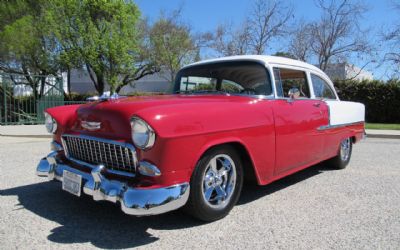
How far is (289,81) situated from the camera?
5.00 metres

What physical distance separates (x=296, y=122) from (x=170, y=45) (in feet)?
69.5

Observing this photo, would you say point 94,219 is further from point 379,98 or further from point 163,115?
point 379,98

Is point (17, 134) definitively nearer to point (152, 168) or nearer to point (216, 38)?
point (152, 168)

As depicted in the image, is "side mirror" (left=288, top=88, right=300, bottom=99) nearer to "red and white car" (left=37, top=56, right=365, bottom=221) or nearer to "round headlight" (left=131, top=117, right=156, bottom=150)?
"red and white car" (left=37, top=56, right=365, bottom=221)

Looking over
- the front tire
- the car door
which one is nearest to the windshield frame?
the car door

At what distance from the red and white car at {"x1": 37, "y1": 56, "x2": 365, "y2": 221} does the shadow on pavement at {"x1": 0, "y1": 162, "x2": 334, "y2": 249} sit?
32cm

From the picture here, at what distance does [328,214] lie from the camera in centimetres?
401

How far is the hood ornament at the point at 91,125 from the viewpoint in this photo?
143 inches

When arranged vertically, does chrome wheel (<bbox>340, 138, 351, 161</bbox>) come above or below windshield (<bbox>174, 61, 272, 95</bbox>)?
below

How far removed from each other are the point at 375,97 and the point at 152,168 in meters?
19.1

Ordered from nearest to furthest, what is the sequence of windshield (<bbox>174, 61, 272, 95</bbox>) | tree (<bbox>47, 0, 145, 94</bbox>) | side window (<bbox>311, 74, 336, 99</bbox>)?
windshield (<bbox>174, 61, 272, 95</bbox>)
side window (<bbox>311, 74, 336, 99</bbox>)
tree (<bbox>47, 0, 145, 94</bbox>)

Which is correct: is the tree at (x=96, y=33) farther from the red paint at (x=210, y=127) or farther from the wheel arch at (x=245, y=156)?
the wheel arch at (x=245, y=156)

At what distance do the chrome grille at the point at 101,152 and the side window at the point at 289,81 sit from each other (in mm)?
1975

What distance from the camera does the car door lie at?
4348 millimetres
